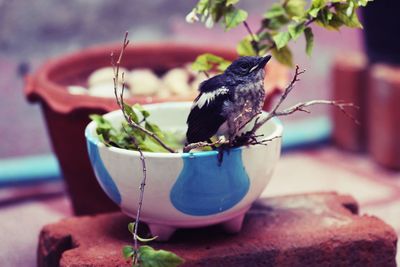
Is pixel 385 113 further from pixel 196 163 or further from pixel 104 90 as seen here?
pixel 196 163

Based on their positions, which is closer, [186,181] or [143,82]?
[186,181]

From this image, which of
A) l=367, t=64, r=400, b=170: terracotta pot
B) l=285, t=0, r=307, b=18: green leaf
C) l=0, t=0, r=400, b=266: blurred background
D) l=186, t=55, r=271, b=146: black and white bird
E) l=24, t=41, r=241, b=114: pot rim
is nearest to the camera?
l=186, t=55, r=271, b=146: black and white bird

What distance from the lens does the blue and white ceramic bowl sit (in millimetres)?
791

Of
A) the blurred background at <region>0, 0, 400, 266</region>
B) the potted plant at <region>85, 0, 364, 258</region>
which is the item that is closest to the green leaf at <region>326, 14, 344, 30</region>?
the potted plant at <region>85, 0, 364, 258</region>

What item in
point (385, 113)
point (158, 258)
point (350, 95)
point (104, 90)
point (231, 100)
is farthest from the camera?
point (350, 95)

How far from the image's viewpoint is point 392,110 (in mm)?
1618

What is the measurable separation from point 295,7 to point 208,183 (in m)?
0.31

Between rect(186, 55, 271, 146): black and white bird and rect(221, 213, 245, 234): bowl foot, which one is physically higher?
rect(186, 55, 271, 146): black and white bird

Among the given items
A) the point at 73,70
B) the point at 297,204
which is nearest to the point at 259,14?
the point at 73,70

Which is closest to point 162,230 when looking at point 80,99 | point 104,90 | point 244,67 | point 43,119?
point 244,67

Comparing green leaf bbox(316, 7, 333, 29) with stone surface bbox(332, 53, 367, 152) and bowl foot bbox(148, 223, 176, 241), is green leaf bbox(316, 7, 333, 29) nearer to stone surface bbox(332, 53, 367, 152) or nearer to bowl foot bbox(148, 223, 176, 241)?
bowl foot bbox(148, 223, 176, 241)

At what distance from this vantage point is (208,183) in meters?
0.80

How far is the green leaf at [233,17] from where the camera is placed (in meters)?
0.88

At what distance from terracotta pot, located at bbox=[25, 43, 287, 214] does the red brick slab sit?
0.73ft
